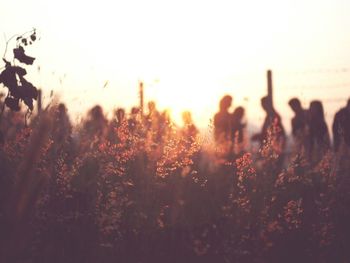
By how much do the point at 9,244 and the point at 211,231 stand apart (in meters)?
3.03

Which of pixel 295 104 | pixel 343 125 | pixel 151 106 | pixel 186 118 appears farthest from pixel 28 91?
pixel 295 104

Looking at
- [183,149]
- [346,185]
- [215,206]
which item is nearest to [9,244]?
[215,206]

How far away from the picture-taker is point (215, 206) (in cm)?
384

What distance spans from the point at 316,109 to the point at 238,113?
3.86ft

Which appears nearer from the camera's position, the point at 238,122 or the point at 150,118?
the point at 150,118

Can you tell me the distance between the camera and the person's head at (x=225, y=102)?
350 inches

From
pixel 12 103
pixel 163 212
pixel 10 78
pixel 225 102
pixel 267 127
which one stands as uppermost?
pixel 225 102

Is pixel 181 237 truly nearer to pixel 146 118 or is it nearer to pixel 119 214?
pixel 119 214

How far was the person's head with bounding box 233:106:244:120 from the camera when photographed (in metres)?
8.91

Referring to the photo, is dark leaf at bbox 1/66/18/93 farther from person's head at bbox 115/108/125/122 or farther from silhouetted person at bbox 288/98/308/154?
silhouetted person at bbox 288/98/308/154

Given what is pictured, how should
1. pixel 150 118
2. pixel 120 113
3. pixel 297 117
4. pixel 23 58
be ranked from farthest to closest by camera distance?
pixel 297 117 < pixel 150 118 < pixel 120 113 < pixel 23 58

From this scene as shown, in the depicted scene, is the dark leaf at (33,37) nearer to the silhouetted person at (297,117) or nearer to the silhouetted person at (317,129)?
the silhouetted person at (317,129)

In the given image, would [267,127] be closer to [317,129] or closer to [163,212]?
Result: [317,129]

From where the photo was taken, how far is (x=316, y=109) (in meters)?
8.69
